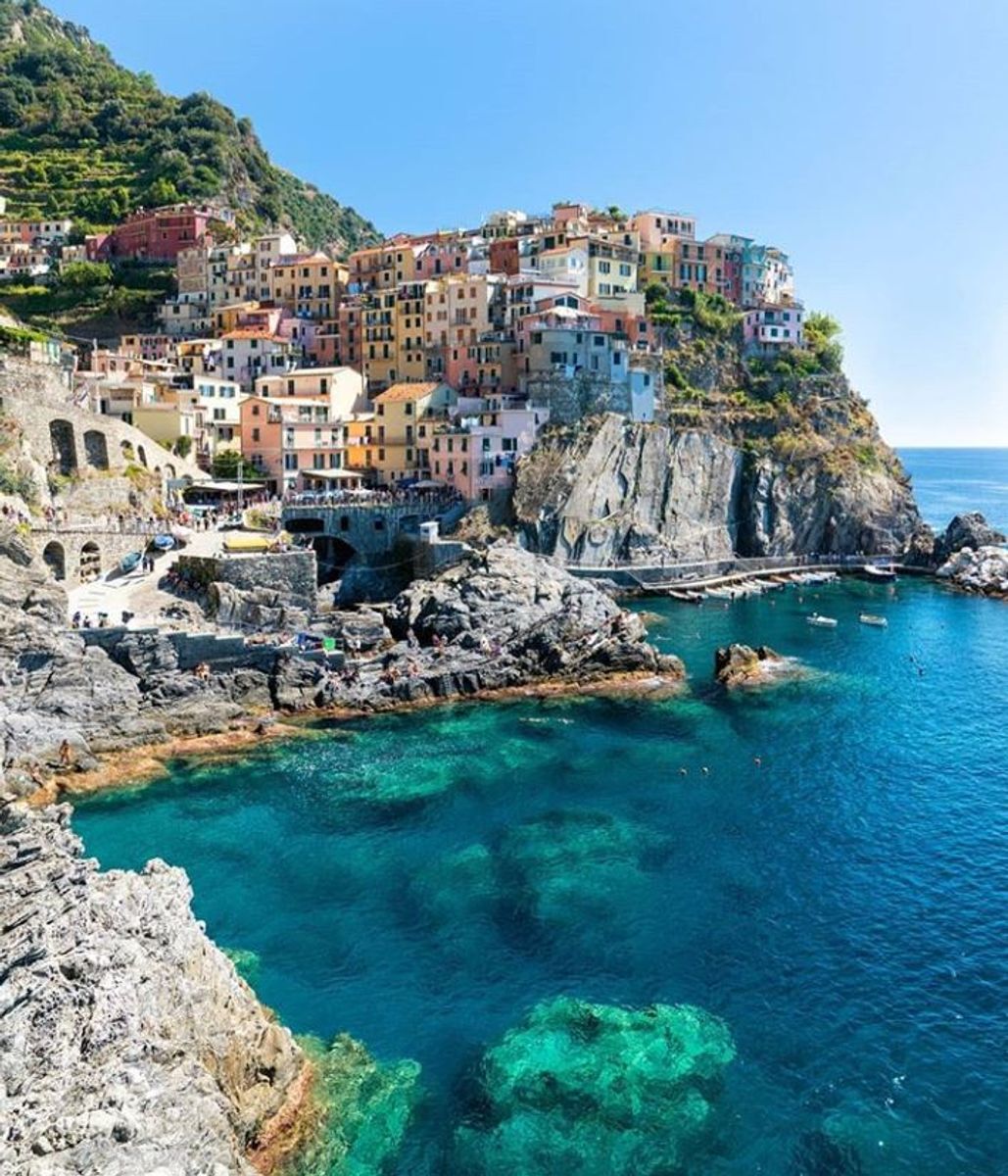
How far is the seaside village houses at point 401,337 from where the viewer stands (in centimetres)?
7319

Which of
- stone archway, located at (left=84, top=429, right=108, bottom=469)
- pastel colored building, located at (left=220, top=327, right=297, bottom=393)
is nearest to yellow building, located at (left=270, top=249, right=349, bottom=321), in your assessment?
pastel colored building, located at (left=220, top=327, right=297, bottom=393)

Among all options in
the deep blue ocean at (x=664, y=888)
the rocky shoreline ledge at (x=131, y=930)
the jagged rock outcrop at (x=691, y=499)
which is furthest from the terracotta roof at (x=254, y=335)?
the deep blue ocean at (x=664, y=888)

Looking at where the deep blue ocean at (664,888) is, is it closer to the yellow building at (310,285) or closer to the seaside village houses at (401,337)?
the seaside village houses at (401,337)

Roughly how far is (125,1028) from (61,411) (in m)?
48.8

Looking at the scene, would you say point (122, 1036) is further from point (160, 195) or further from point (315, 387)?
point (160, 195)

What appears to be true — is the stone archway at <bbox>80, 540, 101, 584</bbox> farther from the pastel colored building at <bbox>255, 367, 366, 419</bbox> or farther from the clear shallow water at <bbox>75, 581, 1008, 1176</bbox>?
the pastel colored building at <bbox>255, 367, 366, 419</bbox>

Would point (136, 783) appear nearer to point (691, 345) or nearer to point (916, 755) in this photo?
point (916, 755)

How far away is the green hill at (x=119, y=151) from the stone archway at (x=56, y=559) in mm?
80927

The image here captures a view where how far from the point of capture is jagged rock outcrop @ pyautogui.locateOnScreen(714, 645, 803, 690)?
5447 cm

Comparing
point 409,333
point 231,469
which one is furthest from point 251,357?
point 231,469

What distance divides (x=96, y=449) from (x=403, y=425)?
23408 mm

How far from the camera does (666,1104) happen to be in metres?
21.2

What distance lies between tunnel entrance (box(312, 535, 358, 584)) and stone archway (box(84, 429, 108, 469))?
14124 millimetres

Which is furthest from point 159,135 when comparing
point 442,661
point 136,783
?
point 136,783
